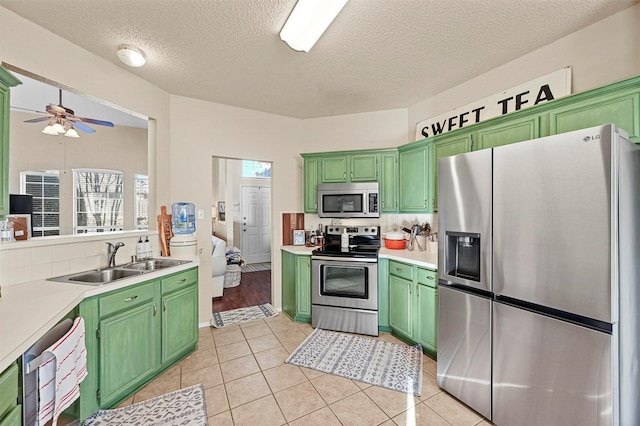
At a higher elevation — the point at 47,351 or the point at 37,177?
the point at 37,177

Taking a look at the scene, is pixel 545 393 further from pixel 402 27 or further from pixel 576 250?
pixel 402 27

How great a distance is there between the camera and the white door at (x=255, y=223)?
6.90m

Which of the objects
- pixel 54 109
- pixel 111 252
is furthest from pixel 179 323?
pixel 54 109

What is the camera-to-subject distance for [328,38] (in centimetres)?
209

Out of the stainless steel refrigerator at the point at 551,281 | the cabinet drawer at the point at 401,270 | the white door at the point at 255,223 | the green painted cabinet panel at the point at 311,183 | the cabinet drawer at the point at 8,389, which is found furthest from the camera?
the white door at the point at 255,223

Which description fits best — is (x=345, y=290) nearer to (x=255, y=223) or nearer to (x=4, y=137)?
(x=4, y=137)

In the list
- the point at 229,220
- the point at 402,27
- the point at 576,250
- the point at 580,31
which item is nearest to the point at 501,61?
the point at 580,31

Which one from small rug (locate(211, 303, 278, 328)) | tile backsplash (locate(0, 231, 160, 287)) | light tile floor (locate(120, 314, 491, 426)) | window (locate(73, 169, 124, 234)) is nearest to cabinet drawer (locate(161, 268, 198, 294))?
tile backsplash (locate(0, 231, 160, 287))

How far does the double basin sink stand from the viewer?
201 centimetres

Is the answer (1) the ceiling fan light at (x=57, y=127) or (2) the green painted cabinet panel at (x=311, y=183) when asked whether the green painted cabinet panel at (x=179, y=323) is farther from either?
(1) the ceiling fan light at (x=57, y=127)

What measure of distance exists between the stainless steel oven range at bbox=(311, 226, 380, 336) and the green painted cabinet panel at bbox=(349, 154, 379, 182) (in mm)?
888

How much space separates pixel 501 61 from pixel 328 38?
157cm

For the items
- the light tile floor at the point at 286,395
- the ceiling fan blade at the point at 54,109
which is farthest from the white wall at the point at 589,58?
the ceiling fan blade at the point at 54,109

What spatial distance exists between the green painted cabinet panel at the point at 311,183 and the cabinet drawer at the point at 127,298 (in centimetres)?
199
